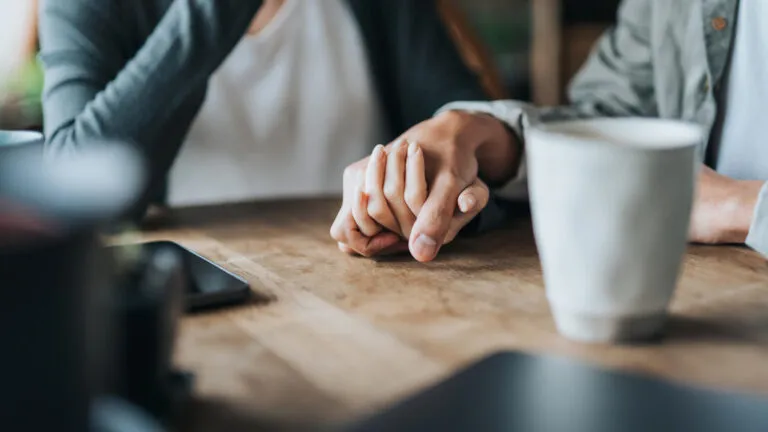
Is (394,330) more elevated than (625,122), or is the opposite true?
(625,122)

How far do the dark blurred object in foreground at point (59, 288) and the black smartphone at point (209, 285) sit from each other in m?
0.22

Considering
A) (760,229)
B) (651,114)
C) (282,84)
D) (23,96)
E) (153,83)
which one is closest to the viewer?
(760,229)

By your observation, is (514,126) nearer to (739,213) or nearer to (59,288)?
(739,213)

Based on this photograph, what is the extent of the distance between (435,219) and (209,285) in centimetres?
20

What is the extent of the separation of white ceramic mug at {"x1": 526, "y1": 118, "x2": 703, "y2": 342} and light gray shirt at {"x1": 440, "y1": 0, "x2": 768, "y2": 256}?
0.44 m

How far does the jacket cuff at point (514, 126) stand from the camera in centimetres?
85

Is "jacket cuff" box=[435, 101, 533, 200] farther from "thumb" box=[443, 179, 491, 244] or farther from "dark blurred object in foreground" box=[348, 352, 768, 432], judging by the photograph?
"dark blurred object in foreground" box=[348, 352, 768, 432]

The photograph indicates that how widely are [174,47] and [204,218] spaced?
28cm

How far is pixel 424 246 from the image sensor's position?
0.65 metres

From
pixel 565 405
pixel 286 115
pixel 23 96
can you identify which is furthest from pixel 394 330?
pixel 23 96

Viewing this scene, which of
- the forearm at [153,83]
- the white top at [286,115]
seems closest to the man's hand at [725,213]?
the forearm at [153,83]

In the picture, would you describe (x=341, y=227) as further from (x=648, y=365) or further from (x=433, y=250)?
(x=648, y=365)

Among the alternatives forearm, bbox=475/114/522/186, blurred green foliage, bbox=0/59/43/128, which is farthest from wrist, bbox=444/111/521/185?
blurred green foliage, bbox=0/59/43/128

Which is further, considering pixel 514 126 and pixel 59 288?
pixel 514 126
